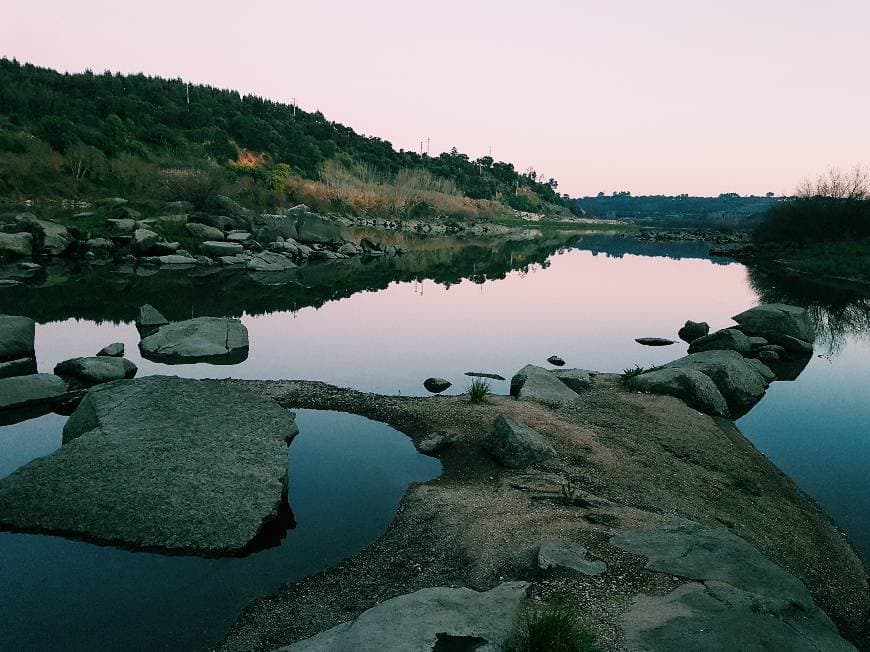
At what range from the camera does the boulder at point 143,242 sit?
94.2 ft

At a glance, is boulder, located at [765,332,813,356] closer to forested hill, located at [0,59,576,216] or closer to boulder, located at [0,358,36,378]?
boulder, located at [0,358,36,378]

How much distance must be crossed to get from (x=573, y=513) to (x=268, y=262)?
27255 mm

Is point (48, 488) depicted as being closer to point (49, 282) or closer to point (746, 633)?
point (746, 633)

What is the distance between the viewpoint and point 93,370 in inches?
434

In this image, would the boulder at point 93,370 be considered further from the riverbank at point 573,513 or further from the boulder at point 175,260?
the boulder at point 175,260

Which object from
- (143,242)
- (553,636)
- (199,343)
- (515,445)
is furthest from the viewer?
(143,242)

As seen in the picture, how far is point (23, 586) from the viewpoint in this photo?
16.9 feet

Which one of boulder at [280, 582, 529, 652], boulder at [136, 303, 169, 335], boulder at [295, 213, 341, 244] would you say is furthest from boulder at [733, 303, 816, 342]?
boulder at [295, 213, 341, 244]

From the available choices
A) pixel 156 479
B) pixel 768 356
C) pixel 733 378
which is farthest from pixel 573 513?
pixel 768 356

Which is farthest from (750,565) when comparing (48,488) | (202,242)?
(202,242)

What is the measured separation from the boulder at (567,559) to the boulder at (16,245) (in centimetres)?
2967

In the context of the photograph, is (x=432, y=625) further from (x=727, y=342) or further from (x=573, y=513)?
(x=727, y=342)

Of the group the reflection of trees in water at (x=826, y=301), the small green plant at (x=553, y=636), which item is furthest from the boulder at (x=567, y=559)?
the reflection of trees in water at (x=826, y=301)

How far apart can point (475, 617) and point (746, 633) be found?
1999mm
